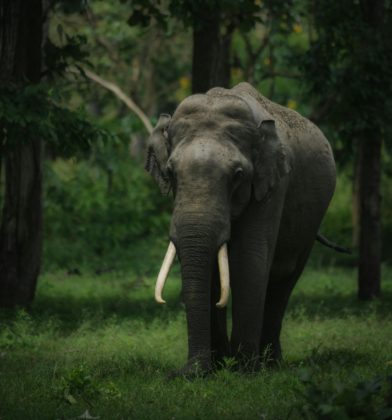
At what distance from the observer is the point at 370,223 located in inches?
641

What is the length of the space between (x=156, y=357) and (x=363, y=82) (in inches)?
255

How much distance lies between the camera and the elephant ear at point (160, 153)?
981 centimetres

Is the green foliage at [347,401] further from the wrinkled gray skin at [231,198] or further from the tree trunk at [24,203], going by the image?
the tree trunk at [24,203]

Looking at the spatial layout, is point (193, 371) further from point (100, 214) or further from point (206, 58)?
point (100, 214)

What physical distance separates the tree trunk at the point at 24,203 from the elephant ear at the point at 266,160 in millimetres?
5320

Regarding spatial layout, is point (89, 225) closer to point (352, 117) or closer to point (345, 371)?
point (352, 117)

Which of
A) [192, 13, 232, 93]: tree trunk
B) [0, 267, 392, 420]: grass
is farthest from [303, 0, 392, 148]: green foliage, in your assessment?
[0, 267, 392, 420]: grass

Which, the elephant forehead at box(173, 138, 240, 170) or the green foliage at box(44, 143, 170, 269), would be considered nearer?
the elephant forehead at box(173, 138, 240, 170)

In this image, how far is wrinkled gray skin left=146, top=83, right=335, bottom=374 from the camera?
8977mm

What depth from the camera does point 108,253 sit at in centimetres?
2202

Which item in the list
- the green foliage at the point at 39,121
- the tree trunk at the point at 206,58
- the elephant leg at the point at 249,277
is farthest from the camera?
the tree trunk at the point at 206,58

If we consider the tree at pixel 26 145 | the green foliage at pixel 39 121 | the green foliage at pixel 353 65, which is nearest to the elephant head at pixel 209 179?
the green foliage at pixel 39 121

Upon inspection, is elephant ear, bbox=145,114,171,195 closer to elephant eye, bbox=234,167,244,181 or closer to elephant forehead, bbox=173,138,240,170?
elephant forehead, bbox=173,138,240,170

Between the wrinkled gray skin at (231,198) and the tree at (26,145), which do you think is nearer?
the wrinkled gray skin at (231,198)
